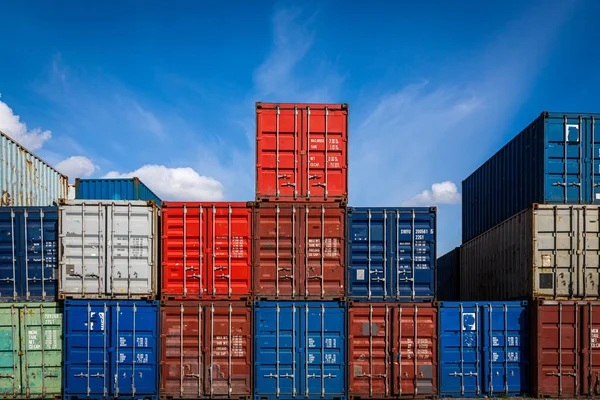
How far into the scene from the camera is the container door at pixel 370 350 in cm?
1255

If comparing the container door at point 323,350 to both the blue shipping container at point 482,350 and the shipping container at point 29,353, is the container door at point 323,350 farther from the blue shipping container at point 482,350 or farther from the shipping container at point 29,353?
the shipping container at point 29,353

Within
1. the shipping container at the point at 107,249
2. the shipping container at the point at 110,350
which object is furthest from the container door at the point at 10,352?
the shipping container at the point at 107,249

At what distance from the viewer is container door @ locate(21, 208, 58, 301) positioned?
1277 cm

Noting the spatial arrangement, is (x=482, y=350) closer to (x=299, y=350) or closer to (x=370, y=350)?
(x=370, y=350)

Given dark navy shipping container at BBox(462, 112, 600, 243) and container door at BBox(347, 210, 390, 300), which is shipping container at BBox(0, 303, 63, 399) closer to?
container door at BBox(347, 210, 390, 300)

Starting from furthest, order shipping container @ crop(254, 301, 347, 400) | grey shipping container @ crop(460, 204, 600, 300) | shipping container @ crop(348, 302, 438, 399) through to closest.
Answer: grey shipping container @ crop(460, 204, 600, 300) < shipping container @ crop(348, 302, 438, 399) < shipping container @ crop(254, 301, 347, 400)

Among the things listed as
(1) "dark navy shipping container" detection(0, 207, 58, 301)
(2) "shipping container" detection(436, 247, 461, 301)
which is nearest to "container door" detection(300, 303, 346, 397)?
(1) "dark navy shipping container" detection(0, 207, 58, 301)

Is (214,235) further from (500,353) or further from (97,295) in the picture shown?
(500,353)

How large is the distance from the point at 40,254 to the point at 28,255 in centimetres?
36

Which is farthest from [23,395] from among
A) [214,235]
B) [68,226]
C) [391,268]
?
[391,268]

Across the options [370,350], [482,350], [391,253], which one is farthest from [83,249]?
[482,350]

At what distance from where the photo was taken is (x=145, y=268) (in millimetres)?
12656

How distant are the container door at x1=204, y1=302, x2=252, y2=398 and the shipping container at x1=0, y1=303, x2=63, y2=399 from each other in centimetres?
449

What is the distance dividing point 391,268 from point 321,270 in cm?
211
